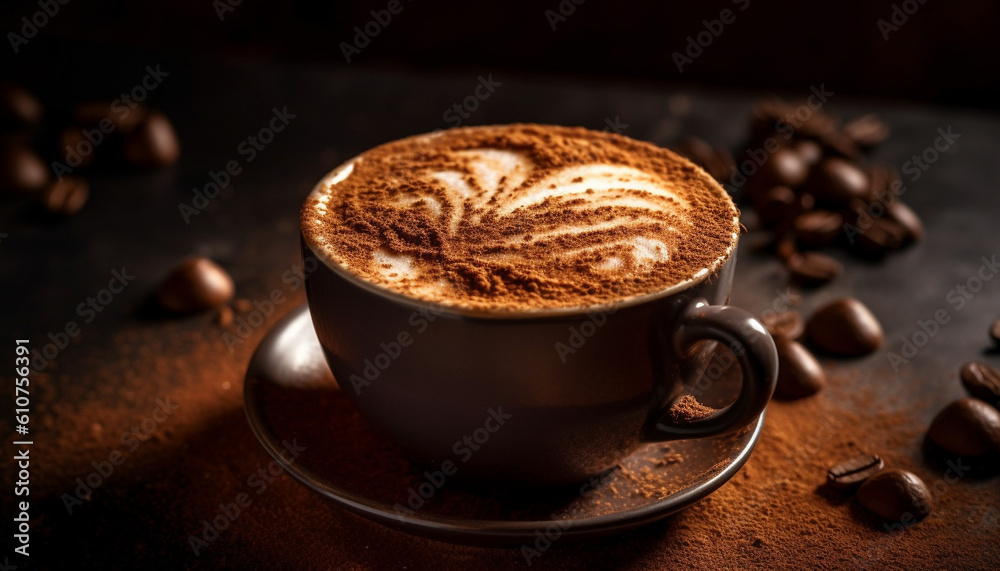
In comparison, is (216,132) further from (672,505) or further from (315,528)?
(672,505)

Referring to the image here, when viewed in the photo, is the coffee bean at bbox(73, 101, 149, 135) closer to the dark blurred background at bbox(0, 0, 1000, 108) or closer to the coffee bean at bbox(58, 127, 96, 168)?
the coffee bean at bbox(58, 127, 96, 168)

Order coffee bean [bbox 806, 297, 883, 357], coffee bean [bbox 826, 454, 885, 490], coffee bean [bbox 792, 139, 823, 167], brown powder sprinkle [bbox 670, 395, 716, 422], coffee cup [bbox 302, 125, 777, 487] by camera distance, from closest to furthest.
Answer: coffee cup [bbox 302, 125, 777, 487] < brown powder sprinkle [bbox 670, 395, 716, 422] < coffee bean [bbox 826, 454, 885, 490] < coffee bean [bbox 806, 297, 883, 357] < coffee bean [bbox 792, 139, 823, 167]

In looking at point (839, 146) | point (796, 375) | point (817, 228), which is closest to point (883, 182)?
point (839, 146)

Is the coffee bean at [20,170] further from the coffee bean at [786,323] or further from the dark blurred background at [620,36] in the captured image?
the coffee bean at [786,323]

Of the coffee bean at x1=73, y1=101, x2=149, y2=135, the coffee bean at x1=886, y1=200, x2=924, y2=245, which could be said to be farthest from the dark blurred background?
the coffee bean at x1=886, y1=200, x2=924, y2=245

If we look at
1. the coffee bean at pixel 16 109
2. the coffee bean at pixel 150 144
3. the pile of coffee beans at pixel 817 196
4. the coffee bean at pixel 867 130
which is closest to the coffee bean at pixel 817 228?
→ the pile of coffee beans at pixel 817 196

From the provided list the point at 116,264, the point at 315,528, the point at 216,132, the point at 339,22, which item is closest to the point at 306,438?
the point at 315,528
